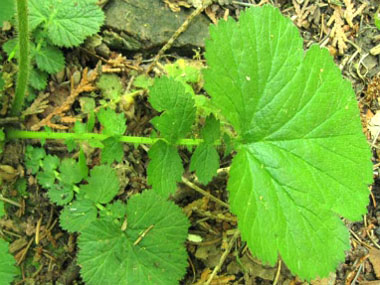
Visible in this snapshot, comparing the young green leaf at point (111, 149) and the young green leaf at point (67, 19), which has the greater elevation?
the young green leaf at point (67, 19)

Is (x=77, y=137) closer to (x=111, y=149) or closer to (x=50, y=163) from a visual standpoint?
(x=111, y=149)

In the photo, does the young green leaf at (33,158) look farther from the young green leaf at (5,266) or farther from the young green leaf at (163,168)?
the young green leaf at (163,168)

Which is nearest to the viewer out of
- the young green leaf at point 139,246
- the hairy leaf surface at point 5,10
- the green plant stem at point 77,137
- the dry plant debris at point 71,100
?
the hairy leaf surface at point 5,10

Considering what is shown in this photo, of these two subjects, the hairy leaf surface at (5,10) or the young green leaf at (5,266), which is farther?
the young green leaf at (5,266)

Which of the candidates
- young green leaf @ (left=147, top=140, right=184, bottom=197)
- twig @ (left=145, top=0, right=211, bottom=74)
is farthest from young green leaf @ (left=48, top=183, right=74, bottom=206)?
twig @ (left=145, top=0, right=211, bottom=74)

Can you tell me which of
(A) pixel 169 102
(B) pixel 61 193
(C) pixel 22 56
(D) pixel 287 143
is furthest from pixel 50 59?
(D) pixel 287 143

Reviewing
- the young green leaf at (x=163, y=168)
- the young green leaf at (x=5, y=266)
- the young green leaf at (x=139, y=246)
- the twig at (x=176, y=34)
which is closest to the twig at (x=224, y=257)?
the young green leaf at (x=139, y=246)

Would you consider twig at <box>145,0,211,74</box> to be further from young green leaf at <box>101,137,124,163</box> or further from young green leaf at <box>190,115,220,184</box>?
young green leaf at <box>190,115,220,184</box>
